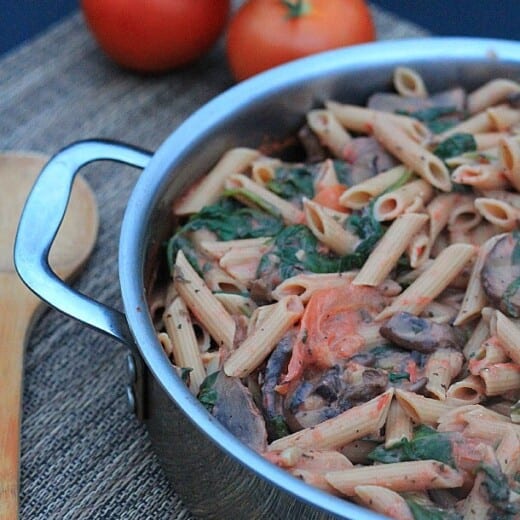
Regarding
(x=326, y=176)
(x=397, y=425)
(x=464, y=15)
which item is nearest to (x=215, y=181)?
(x=326, y=176)

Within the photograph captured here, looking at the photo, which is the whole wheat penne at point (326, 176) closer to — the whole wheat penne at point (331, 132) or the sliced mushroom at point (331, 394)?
the whole wheat penne at point (331, 132)

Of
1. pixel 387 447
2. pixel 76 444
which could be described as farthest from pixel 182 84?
pixel 387 447

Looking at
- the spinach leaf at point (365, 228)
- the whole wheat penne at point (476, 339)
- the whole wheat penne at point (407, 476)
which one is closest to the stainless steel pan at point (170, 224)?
the whole wheat penne at point (407, 476)

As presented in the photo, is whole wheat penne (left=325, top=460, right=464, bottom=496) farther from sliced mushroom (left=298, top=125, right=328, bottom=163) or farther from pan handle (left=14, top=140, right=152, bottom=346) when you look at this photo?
sliced mushroom (left=298, top=125, right=328, bottom=163)

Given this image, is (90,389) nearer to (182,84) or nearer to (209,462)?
(209,462)

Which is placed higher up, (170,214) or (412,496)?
(170,214)

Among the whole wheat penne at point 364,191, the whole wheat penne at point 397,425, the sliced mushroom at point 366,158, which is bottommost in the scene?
the whole wheat penne at point 397,425

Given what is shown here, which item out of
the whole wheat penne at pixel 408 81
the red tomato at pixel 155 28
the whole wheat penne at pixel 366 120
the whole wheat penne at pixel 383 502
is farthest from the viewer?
the red tomato at pixel 155 28

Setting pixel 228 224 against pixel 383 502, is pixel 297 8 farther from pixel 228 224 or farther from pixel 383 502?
pixel 383 502

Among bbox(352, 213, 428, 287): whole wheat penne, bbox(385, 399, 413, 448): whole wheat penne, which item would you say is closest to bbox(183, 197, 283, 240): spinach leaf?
bbox(352, 213, 428, 287): whole wheat penne
